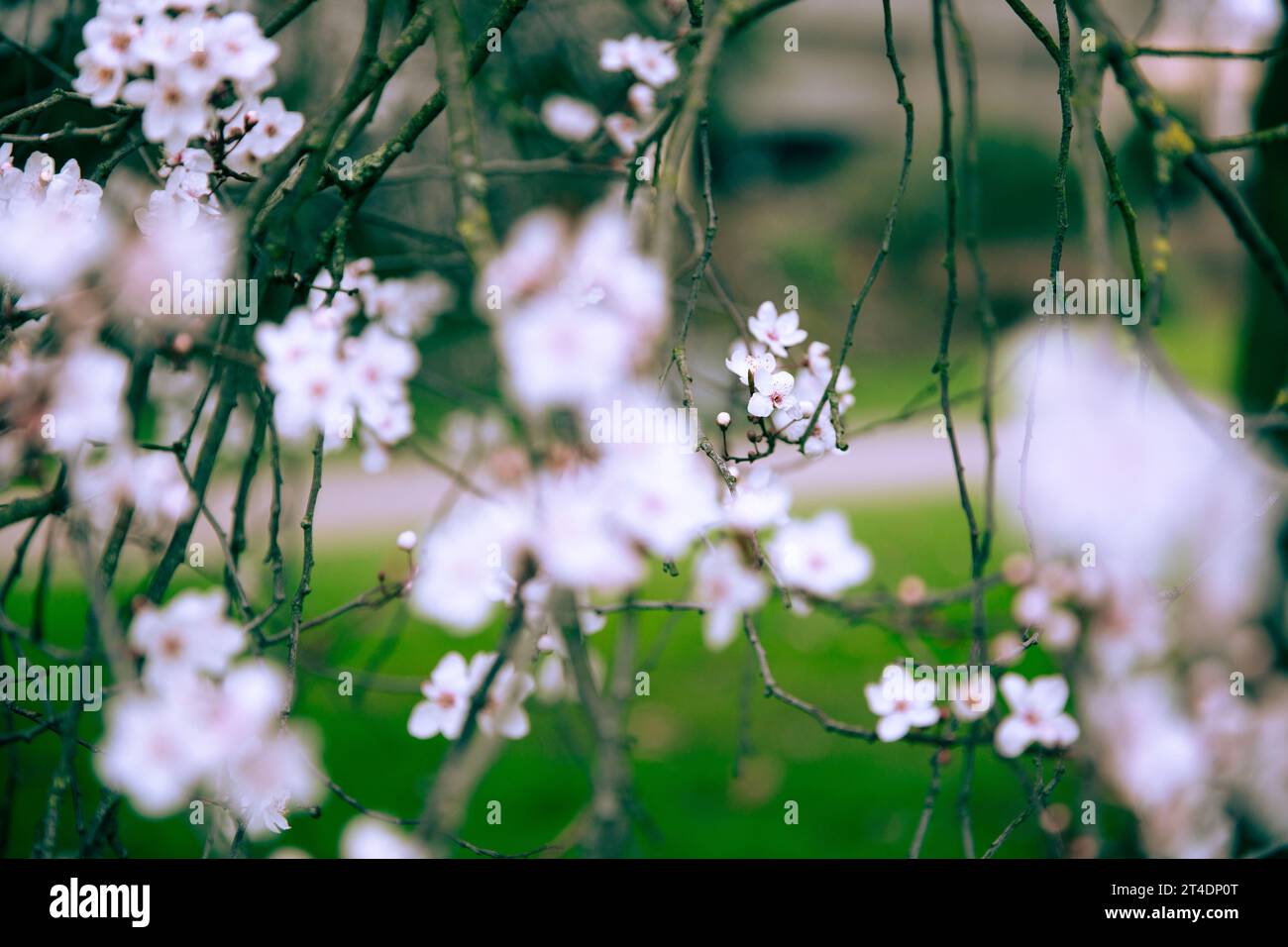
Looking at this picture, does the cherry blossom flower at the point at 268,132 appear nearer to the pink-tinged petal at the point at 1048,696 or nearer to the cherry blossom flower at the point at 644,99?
the cherry blossom flower at the point at 644,99

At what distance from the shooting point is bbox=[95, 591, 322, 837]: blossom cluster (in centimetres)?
86

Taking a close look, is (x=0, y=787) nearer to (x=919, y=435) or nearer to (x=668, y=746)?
(x=668, y=746)

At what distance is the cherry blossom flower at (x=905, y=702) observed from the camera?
1.40m

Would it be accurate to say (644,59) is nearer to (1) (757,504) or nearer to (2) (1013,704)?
(1) (757,504)

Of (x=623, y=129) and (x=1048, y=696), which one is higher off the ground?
(x=623, y=129)

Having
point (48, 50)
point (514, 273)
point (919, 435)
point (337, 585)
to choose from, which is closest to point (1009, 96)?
point (919, 435)

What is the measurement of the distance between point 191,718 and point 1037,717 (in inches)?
42.6

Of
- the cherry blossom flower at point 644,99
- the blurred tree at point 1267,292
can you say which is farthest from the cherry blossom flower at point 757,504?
the blurred tree at point 1267,292

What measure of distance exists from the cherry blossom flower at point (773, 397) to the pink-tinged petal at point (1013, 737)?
0.53m

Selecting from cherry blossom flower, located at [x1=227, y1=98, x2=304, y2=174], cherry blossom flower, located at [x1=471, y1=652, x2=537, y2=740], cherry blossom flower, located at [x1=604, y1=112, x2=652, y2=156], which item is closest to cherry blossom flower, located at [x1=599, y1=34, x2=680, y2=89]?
cherry blossom flower, located at [x1=604, y1=112, x2=652, y2=156]

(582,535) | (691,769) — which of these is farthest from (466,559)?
(691,769)

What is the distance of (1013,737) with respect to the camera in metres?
1.40
